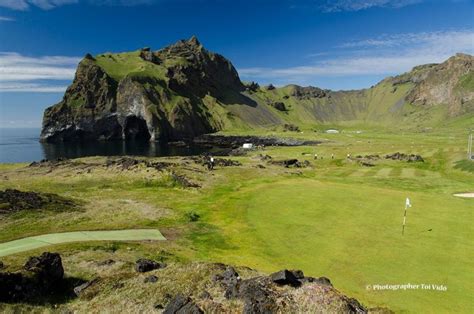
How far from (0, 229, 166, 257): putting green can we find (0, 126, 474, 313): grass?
1.81m

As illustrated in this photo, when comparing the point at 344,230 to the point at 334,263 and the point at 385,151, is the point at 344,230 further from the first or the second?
the point at 385,151

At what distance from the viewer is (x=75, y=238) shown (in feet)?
113

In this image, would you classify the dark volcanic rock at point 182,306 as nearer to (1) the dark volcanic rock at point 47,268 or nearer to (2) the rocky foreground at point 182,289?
(2) the rocky foreground at point 182,289

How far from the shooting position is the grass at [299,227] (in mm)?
26438

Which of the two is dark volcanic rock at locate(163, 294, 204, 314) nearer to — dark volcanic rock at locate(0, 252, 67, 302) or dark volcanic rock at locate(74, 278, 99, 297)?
dark volcanic rock at locate(74, 278, 99, 297)

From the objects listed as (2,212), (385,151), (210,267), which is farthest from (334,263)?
(385,151)

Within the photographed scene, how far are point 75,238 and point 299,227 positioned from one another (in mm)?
20187

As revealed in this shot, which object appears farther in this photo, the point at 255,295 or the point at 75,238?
the point at 75,238

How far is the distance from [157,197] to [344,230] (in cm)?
3099

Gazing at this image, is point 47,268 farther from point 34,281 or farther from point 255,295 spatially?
point 255,295

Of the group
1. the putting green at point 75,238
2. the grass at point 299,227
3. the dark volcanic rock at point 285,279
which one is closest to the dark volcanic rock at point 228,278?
the dark volcanic rock at point 285,279

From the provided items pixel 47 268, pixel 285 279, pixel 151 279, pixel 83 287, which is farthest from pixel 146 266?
pixel 285 279

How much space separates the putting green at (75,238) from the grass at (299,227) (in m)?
1.81

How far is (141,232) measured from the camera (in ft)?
128
